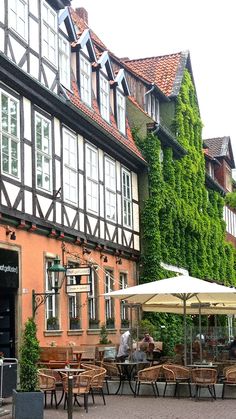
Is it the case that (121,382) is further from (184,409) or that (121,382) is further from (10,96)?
(10,96)

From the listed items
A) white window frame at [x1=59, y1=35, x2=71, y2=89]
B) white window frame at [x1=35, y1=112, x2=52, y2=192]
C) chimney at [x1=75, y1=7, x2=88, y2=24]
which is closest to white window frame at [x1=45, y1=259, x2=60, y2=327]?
white window frame at [x1=35, y1=112, x2=52, y2=192]

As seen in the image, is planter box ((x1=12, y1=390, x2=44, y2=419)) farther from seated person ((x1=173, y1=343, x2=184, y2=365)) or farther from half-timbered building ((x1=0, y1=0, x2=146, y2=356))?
seated person ((x1=173, y1=343, x2=184, y2=365))

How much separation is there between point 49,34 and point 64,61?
195cm

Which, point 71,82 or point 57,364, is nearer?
point 57,364

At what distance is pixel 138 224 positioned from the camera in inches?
1209

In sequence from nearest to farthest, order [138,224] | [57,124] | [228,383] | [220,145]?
[228,383] → [57,124] → [138,224] → [220,145]

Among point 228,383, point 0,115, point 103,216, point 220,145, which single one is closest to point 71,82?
point 103,216

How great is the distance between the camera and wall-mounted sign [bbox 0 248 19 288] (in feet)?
61.2

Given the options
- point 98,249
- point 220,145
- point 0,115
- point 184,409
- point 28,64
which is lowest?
point 184,409

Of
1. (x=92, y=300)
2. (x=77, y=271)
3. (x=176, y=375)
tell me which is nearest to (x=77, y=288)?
(x=77, y=271)

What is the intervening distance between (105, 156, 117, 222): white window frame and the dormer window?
168cm

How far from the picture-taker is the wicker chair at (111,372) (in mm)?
19938

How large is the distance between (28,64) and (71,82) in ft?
15.6

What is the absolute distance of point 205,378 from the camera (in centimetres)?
1831
